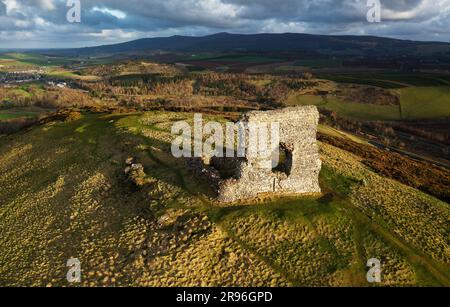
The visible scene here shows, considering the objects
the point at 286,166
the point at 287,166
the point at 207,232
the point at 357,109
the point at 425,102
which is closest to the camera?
the point at 207,232

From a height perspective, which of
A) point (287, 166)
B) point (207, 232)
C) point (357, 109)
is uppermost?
point (287, 166)

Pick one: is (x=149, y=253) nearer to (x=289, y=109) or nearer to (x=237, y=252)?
(x=237, y=252)

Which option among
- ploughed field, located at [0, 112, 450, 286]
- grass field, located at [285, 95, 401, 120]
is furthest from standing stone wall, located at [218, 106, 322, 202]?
grass field, located at [285, 95, 401, 120]

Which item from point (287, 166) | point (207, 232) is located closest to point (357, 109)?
point (287, 166)

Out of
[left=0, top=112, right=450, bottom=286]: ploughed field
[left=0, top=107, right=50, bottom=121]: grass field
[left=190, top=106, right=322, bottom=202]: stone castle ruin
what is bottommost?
[left=0, top=112, right=450, bottom=286]: ploughed field

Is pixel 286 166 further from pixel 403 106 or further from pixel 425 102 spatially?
pixel 425 102

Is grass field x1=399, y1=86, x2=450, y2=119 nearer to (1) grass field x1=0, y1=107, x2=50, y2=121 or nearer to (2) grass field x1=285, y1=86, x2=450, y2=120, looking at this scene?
(2) grass field x1=285, y1=86, x2=450, y2=120

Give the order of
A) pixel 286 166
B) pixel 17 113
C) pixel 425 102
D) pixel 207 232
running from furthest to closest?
pixel 425 102 < pixel 17 113 < pixel 286 166 < pixel 207 232

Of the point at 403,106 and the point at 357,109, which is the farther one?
the point at 403,106
